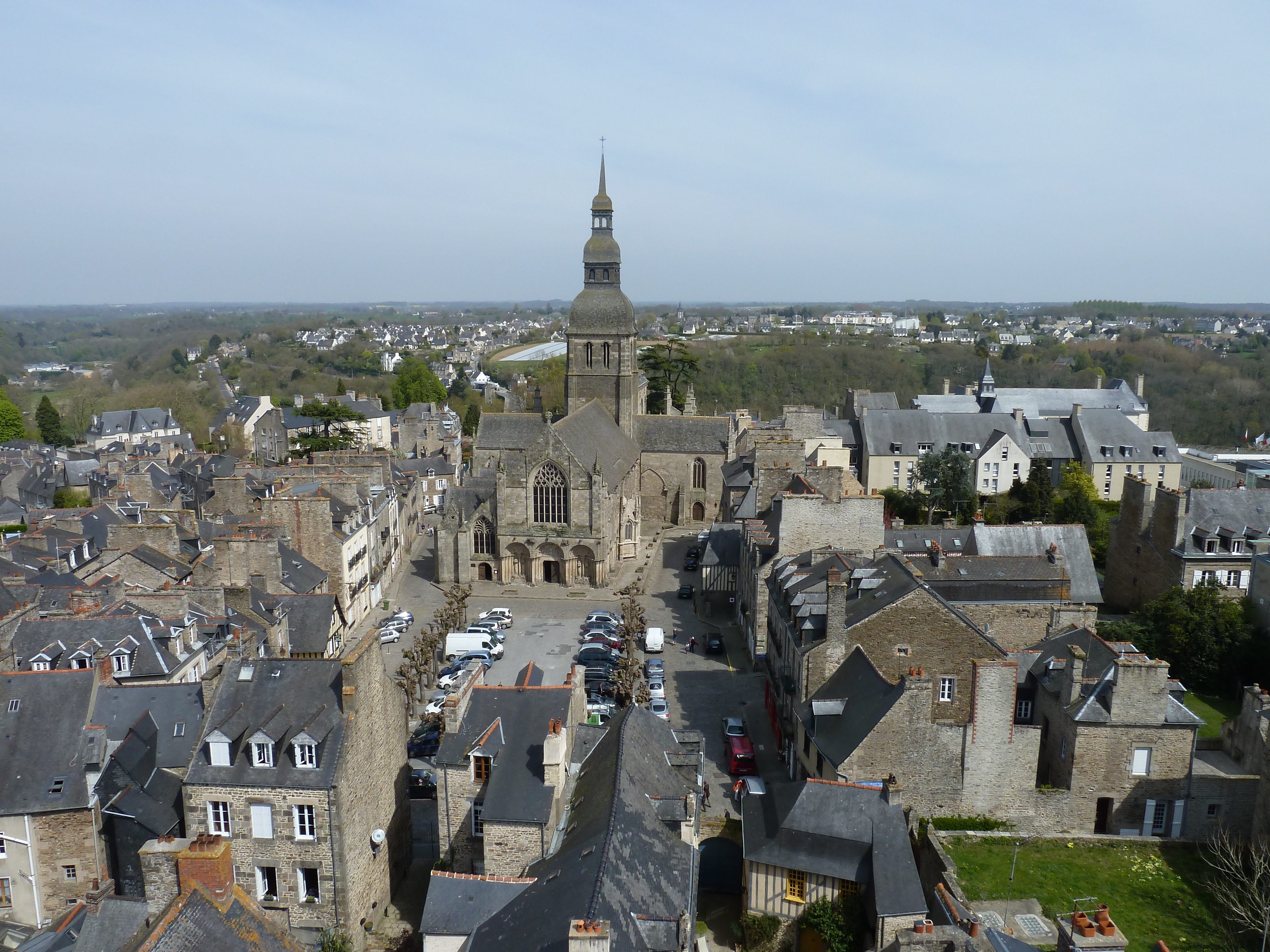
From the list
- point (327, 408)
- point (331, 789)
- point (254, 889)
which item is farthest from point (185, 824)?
point (327, 408)

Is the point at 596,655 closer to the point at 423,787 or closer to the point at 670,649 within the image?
the point at 670,649

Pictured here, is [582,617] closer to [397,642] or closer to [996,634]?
[397,642]

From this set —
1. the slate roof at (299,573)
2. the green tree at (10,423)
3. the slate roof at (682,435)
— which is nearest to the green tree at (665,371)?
the slate roof at (682,435)

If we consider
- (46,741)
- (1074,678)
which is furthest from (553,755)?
(1074,678)

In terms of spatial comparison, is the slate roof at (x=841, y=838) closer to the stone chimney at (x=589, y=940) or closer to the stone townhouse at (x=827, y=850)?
the stone townhouse at (x=827, y=850)

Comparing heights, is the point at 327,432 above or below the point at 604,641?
above

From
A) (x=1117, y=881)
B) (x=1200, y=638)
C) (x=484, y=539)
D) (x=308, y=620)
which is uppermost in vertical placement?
(x=308, y=620)

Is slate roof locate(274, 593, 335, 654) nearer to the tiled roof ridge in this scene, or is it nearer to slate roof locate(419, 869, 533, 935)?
the tiled roof ridge

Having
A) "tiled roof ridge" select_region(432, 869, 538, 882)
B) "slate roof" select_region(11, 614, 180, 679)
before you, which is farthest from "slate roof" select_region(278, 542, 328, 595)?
"tiled roof ridge" select_region(432, 869, 538, 882)
